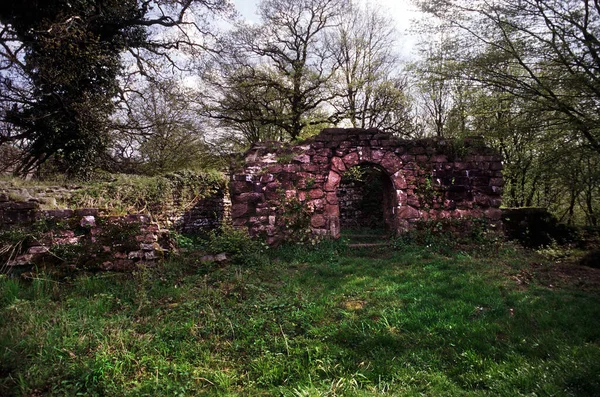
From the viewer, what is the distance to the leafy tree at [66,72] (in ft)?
29.2

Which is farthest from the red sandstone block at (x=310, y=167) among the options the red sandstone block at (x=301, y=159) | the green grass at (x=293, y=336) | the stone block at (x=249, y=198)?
the green grass at (x=293, y=336)

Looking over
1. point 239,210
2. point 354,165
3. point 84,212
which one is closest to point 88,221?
point 84,212

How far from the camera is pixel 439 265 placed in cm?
661

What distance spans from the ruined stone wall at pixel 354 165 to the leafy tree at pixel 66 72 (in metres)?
5.60

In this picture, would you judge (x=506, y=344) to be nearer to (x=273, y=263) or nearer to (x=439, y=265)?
(x=439, y=265)

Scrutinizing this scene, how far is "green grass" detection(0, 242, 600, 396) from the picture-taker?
9.50ft

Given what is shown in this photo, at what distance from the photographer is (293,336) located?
378 cm

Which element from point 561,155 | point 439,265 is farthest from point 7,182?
point 561,155

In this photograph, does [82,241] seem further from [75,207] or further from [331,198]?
[331,198]

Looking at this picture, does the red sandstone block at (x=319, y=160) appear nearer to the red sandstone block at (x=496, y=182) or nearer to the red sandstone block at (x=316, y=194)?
the red sandstone block at (x=316, y=194)

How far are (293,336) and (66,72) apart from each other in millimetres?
10531

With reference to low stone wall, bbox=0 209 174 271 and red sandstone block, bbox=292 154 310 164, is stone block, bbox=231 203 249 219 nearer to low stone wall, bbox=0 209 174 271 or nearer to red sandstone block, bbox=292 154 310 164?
red sandstone block, bbox=292 154 310 164

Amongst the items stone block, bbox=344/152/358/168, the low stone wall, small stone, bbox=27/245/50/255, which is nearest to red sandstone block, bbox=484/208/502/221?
stone block, bbox=344/152/358/168

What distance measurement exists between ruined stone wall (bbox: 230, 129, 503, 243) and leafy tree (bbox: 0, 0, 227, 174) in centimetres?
560
